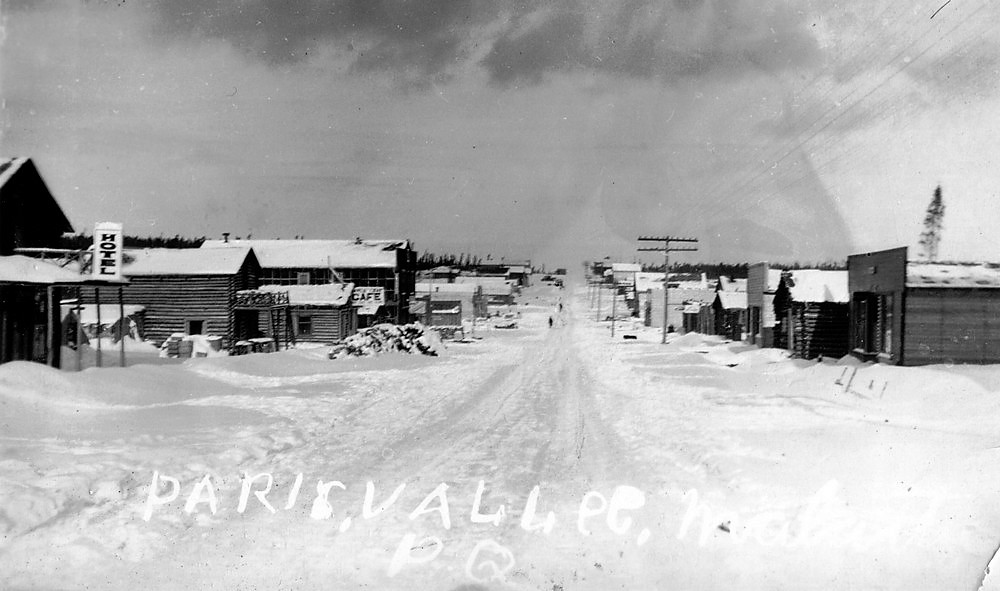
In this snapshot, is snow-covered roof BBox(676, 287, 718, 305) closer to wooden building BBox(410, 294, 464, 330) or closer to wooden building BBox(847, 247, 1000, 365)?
wooden building BBox(410, 294, 464, 330)

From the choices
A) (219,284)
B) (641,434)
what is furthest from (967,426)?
(219,284)

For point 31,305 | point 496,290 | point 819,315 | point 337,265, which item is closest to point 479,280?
point 496,290

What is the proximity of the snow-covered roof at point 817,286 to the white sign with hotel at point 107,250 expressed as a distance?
87.2 feet

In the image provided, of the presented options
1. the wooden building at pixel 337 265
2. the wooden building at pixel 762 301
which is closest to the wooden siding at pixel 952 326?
the wooden building at pixel 762 301

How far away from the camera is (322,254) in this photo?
48.7 m

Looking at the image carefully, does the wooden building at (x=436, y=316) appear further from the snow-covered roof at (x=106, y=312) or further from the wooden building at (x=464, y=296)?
the snow-covered roof at (x=106, y=312)

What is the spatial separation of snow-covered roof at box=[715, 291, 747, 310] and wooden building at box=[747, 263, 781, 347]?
6.06m

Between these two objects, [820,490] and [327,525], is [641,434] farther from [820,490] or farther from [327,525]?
[327,525]

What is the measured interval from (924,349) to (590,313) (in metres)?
77.1

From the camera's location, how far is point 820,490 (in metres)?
7.92

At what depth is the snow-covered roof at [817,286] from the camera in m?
29.6

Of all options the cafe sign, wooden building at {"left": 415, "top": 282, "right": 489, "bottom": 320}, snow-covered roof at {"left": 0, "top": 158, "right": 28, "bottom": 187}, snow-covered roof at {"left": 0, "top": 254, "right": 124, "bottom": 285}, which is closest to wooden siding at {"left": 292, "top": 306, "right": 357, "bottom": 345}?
the cafe sign

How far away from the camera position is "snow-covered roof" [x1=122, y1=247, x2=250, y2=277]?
1375 inches

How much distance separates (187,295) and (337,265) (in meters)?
13.6
